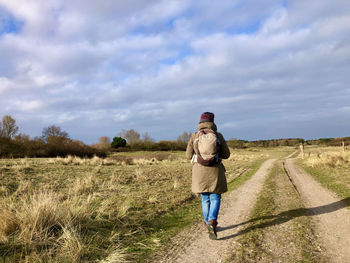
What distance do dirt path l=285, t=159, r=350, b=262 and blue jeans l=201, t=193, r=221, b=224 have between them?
6.49 feet

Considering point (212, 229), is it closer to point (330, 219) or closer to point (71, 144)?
point (330, 219)

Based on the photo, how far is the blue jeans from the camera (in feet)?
15.8

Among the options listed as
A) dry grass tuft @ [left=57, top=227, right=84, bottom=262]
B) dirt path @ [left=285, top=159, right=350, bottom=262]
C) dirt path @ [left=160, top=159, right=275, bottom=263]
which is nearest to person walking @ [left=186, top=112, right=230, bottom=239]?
dirt path @ [left=160, top=159, right=275, bottom=263]

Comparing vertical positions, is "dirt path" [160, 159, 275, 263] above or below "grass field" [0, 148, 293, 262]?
below

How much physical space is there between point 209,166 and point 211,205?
804 mm

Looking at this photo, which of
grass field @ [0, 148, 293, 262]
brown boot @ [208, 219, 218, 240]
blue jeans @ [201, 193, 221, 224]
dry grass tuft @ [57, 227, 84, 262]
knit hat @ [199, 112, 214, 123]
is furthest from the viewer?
knit hat @ [199, 112, 214, 123]

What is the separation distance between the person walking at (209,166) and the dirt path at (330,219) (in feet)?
6.68

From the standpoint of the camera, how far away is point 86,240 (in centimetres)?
452

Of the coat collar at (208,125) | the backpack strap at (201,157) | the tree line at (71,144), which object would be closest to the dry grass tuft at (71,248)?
the backpack strap at (201,157)

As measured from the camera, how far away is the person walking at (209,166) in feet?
15.5

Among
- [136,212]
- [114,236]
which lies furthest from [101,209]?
[114,236]

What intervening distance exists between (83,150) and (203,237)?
3704cm

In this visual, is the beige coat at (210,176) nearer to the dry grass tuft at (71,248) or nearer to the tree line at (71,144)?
the dry grass tuft at (71,248)

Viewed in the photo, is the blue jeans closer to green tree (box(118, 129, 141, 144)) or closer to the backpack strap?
the backpack strap
